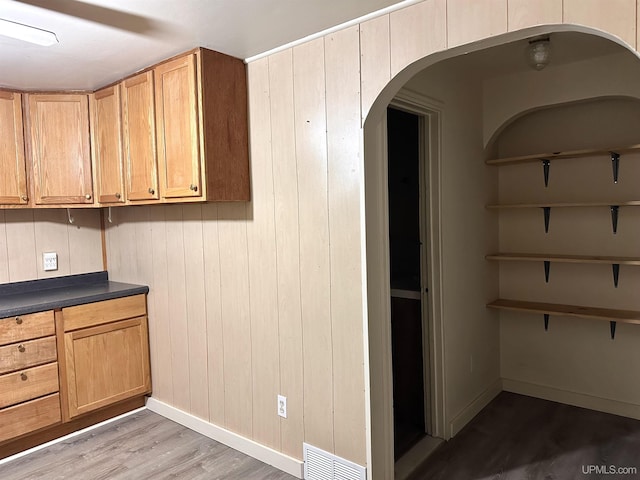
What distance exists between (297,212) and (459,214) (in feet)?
4.08

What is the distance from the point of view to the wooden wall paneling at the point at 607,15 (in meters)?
1.42

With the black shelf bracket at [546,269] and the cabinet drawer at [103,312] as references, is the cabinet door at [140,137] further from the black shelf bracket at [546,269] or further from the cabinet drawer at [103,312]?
the black shelf bracket at [546,269]

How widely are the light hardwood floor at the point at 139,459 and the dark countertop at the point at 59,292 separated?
0.87m

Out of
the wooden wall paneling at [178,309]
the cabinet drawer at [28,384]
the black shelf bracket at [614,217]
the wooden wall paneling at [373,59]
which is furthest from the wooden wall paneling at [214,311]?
the black shelf bracket at [614,217]

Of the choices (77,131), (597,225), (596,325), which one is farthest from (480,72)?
(77,131)

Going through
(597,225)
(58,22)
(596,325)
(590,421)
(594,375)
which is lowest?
(590,421)

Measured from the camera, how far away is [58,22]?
194 cm

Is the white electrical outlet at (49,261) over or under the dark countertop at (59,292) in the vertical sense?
over

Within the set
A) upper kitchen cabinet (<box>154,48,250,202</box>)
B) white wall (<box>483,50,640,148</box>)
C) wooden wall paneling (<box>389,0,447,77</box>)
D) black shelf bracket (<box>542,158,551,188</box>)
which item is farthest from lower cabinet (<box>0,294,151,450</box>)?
black shelf bracket (<box>542,158,551,188</box>)

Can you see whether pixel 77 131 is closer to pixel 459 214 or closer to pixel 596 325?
pixel 459 214

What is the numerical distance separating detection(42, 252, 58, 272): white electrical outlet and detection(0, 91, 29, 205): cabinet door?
50 cm

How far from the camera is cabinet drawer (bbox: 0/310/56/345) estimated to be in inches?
104

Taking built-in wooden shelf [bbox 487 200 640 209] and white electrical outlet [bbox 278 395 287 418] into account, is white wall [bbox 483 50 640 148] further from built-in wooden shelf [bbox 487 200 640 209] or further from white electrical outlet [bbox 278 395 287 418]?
white electrical outlet [bbox 278 395 287 418]

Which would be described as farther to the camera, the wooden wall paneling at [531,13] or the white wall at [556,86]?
the white wall at [556,86]
